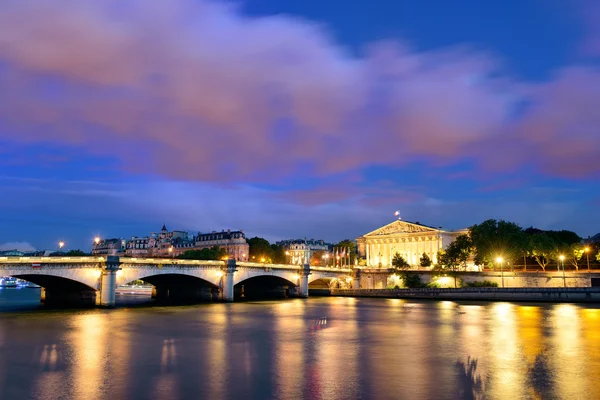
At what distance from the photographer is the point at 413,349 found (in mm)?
39312

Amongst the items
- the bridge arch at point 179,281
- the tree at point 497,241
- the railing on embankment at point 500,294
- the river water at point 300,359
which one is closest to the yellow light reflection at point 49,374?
the river water at point 300,359

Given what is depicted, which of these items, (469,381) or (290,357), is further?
(290,357)

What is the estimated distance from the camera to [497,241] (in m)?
140

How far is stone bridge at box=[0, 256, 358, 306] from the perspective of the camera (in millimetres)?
74750

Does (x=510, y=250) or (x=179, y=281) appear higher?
(x=510, y=250)

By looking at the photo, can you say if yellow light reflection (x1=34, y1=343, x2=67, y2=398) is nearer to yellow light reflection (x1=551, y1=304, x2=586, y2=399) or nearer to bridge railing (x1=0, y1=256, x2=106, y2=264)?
yellow light reflection (x1=551, y1=304, x2=586, y2=399)

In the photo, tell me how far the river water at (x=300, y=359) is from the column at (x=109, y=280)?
18233 mm

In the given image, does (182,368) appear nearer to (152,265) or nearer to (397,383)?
(397,383)

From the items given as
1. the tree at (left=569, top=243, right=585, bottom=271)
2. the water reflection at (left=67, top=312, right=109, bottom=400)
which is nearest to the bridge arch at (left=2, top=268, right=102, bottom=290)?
the water reflection at (left=67, top=312, right=109, bottom=400)

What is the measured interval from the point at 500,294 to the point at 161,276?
67970mm

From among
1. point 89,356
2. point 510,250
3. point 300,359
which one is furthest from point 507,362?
point 510,250

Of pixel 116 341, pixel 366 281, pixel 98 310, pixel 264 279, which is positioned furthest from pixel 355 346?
pixel 366 281

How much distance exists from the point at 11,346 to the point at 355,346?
26821mm

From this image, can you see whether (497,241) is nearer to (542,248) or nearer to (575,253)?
(542,248)
